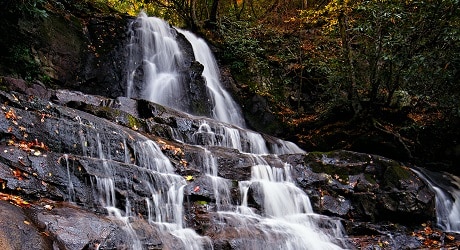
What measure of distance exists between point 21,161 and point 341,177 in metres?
6.07

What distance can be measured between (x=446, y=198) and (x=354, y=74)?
494 centimetres

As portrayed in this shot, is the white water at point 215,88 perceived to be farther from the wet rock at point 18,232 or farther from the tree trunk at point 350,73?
the wet rock at point 18,232

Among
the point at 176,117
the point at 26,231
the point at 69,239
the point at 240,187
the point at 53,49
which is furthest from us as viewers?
the point at 53,49

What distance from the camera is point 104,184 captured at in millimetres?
5238

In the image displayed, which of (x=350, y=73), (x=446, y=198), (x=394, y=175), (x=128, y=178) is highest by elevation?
(x=350, y=73)

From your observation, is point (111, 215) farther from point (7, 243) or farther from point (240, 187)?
point (240, 187)

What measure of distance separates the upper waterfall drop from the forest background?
3.15 ft

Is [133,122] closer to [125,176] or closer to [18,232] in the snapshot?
[125,176]

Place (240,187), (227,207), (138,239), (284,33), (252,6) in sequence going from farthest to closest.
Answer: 1. (252,6)
2. (284,33)
3. (240,187)
4. (227,207)
5. (138,239)

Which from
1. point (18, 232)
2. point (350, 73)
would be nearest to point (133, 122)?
point (18, 232)

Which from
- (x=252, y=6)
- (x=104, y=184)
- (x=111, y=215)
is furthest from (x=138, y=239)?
(x=252, y=6)

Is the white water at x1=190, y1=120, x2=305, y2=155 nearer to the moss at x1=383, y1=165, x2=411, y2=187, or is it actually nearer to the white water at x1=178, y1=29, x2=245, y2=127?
the white water at x1=178, y1=29, x2=245, y2=127

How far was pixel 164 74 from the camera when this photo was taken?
1279 cm

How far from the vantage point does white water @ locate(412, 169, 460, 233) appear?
8086 mm
